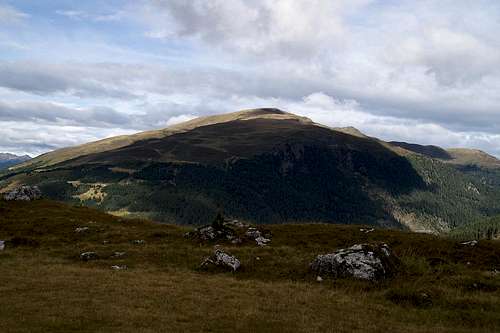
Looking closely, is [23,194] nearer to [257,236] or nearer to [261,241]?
[257,236]

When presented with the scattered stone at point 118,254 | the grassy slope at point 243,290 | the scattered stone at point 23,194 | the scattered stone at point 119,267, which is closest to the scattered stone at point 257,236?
the grassy slope at point 243,290

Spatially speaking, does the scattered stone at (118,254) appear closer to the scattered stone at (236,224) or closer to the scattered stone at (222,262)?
the scattered stone at (222,262)

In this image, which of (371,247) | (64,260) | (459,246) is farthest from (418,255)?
(64,260)

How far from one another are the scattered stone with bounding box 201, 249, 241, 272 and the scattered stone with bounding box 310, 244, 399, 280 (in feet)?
23.8

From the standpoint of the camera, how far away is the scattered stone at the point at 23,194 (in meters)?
86.3

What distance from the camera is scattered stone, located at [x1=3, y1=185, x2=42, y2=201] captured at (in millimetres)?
86312

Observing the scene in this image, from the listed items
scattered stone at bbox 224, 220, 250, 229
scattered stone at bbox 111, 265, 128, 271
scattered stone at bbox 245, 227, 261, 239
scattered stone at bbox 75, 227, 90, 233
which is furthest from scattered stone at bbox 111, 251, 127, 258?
scattered stone at bbox 224, 220, 250, 229

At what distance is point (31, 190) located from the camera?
91.1 metres

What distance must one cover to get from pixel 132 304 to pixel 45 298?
6.24 m

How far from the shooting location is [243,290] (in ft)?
111

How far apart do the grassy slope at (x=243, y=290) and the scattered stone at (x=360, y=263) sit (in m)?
1.36

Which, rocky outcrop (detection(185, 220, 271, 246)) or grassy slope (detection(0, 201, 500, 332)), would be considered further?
rocky outcrop (detection(185, 220, 271, 246))

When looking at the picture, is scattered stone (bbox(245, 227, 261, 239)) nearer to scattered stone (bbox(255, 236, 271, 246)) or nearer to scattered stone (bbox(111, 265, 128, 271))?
scattered stone (bbox(255, 236, 271, 246))

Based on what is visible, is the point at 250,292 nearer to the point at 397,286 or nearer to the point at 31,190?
the point at 397,286
